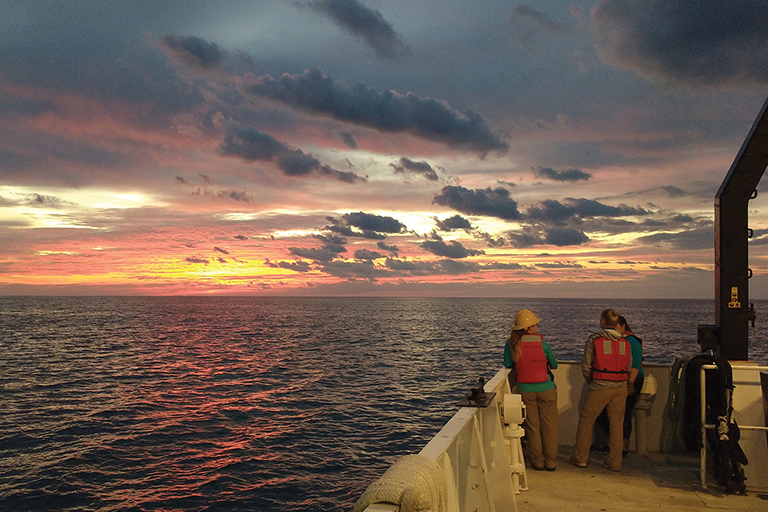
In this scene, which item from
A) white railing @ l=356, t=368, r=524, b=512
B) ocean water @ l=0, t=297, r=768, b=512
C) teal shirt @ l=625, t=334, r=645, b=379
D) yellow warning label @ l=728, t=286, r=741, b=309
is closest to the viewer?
white railing @ l=356, t=368, r=524, b=512

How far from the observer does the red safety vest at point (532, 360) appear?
22.9ft

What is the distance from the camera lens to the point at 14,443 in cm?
2228

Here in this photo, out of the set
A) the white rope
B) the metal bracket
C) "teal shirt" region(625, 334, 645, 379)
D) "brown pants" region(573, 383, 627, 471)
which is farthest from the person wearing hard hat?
the white rope

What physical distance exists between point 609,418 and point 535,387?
1206 millimetres

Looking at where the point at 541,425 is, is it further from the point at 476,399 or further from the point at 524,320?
the point at 476,399

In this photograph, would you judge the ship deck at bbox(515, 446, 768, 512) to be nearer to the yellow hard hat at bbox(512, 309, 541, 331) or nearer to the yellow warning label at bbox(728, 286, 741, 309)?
the yellow hard hat at bbox(512, 309, 541, 331)

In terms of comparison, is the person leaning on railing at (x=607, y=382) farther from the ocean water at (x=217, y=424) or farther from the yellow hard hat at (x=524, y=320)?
the ocean water at (x=217, y=424)

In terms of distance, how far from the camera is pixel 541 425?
23.4 feet

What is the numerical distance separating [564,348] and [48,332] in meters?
81.2

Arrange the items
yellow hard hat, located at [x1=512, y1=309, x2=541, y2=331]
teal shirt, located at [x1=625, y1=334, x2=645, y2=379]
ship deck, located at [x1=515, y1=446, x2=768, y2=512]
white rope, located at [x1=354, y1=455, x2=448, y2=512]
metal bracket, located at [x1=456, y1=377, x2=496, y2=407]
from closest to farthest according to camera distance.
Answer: white rope, located at [x1=354, y1=455, x2=448, y2=512], metal bracket, located at [x1=456, y1=377, x2=496, y2=407], ship deck, located at [x1=515, y1=446, x2=768, y2=512], yellow hard hat, located at [x1=512, y1=309, x2=541, y2=331], teal shirt, located at [x1=625, y1=334, x2=645, y2=379]

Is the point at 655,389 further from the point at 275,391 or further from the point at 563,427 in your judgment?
the point at 275,391

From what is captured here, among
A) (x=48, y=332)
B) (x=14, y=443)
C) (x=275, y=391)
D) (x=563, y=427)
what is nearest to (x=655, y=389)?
(x=563, y=427)

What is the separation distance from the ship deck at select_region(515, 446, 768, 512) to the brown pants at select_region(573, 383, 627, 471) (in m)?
0.20

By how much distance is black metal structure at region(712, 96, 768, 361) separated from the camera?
768 cm
